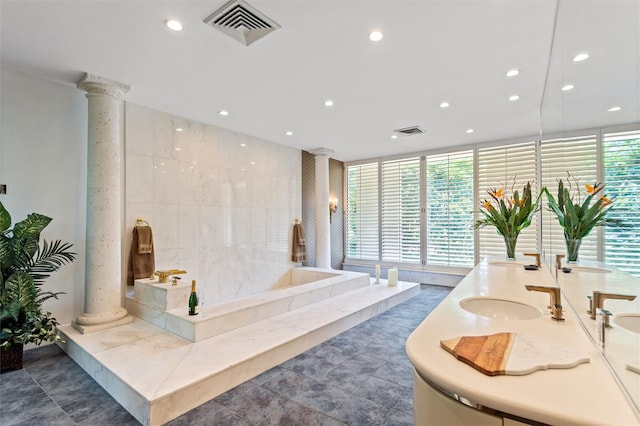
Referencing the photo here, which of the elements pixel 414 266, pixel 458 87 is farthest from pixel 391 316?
pixel 458 87

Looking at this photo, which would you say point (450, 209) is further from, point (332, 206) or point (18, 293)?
point (18, 293)

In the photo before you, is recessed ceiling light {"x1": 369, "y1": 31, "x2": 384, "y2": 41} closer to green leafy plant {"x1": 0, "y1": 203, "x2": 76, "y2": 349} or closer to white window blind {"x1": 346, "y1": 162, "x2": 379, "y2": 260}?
green leafy plant {"x1": 0, "y1": 203, "x2": 76, "y2": 349}

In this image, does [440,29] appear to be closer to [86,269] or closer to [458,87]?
[458,87]

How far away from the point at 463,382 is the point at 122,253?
13.0ft

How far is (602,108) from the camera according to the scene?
42.2 inches

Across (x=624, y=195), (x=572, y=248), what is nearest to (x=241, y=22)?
(x=624, y=195)

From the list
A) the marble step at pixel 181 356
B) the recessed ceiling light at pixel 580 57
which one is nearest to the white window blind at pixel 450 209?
the marble step at pixel 181 356

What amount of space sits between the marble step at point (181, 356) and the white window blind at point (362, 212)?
3253mm

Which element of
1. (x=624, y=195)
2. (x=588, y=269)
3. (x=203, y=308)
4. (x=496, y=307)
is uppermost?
(x=624, y=195)

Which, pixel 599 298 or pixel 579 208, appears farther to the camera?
pixel 579 208

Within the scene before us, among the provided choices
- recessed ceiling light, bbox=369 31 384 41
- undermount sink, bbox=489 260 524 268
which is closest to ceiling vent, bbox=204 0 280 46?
recessed ceiling light, bbox=369 31 384 41

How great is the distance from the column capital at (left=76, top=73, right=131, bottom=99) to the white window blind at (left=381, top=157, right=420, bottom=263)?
4933 mm

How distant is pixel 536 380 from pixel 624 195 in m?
0.57

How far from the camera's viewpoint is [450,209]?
5875 millimetres
